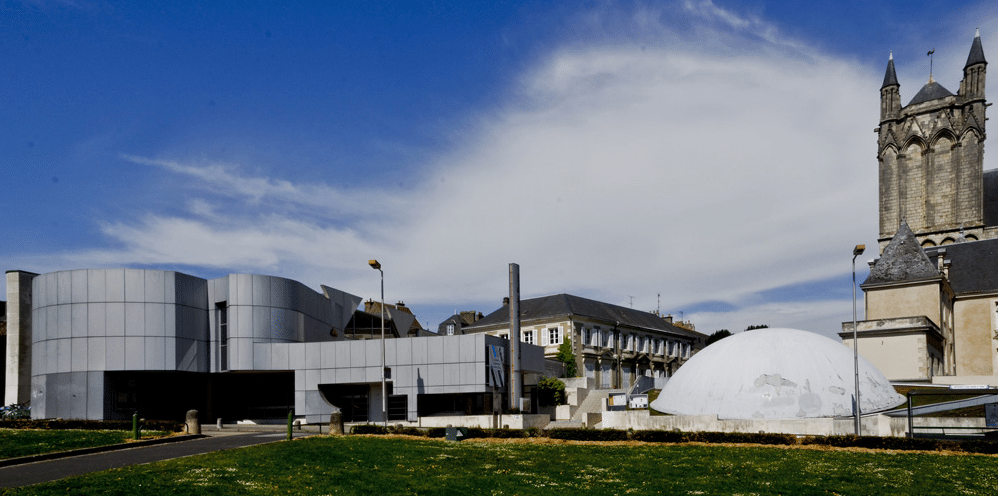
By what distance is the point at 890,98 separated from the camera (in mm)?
88312

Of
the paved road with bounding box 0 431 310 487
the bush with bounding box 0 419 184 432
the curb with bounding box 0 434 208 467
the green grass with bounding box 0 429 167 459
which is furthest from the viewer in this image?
the bush with bounding box 0 419 184 432

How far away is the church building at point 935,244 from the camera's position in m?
54.7

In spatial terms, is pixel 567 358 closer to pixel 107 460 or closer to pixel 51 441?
pixel 51 441

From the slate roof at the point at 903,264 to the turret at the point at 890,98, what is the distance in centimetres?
3209

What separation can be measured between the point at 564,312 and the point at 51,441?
4877cm

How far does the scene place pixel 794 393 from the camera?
34594mm

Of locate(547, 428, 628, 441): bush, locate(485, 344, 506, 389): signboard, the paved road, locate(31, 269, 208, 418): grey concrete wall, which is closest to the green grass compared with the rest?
the paved road

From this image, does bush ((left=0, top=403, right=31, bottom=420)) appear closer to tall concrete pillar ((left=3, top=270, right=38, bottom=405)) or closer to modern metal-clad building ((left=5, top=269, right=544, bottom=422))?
modern metal-clad building ((left=5, top=269, right=544, bottom=422))

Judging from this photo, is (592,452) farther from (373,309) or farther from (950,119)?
(950,119)

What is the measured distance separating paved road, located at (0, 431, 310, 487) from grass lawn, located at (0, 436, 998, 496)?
1.65 metres

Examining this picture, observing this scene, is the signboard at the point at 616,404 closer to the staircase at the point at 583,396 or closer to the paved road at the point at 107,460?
the staircase at the point at 583,396

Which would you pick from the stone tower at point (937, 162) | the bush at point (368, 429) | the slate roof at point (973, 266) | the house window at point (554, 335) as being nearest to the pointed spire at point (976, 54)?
the stone tower at point (937, 162)

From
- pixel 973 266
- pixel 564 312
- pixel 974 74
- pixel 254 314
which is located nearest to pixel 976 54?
pixel 974 74

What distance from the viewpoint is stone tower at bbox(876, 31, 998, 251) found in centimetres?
8081
